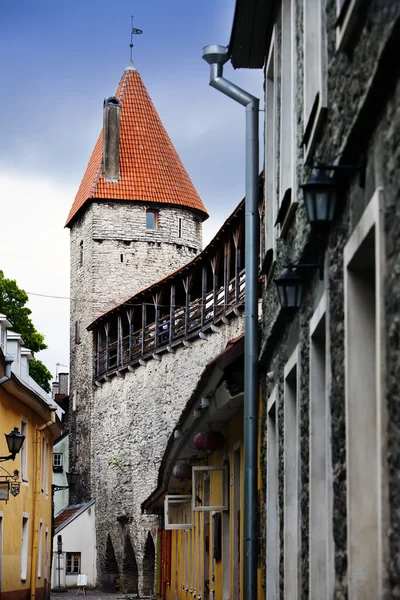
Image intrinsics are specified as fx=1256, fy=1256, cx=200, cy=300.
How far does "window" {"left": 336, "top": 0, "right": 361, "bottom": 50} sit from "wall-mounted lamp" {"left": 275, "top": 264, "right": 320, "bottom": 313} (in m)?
1.61

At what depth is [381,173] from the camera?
11.9 ft

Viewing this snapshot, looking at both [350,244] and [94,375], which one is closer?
[350,244]

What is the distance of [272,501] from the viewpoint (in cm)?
787

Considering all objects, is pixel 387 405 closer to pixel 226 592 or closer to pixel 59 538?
pixel 226 592

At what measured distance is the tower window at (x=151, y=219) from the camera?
44438mm

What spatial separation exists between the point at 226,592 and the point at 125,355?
28.3m

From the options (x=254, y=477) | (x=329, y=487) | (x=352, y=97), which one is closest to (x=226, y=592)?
(x=254, y=477)

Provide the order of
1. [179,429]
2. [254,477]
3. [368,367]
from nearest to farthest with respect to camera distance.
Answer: [368,367] < [254,477] < [179,429]

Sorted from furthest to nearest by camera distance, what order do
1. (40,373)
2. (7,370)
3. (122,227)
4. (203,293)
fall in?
(122,227)
(40,373)
(203,293)
(7,370)

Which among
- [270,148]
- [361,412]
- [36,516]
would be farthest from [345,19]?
[36,516]

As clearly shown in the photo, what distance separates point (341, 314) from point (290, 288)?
1.46m

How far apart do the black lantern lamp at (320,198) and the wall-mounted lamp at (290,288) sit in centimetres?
125

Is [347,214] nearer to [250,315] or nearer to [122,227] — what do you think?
[250,315]

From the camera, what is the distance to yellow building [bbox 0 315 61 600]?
650 inches
